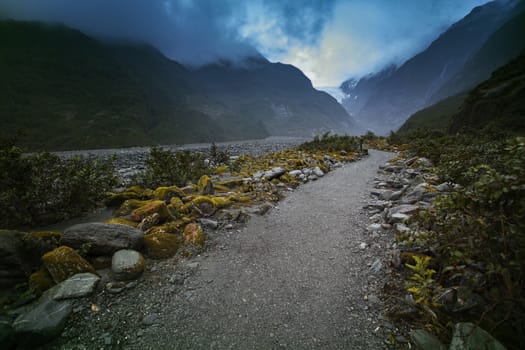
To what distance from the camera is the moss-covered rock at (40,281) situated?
8.37 ft

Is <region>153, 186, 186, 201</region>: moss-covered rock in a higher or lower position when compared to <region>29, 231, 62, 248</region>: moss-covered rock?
higher

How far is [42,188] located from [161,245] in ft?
12.4

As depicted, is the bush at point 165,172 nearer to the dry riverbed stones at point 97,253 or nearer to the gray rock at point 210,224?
the dry riverbed stones at point 97,253

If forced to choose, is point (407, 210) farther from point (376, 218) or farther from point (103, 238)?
point (103, 238)

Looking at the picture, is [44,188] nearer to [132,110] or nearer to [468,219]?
[468,219]

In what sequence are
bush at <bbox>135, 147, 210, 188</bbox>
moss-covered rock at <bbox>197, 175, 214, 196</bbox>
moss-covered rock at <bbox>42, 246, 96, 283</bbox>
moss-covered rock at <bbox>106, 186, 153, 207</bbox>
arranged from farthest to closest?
bush at <bbox>135, 147, 210, 188</bbox>
moss-covered rock at <bbox>197, 175, 214, 196</bbox>
moss-covered rock at <bbox>106, 186, 153, 207</bbox>
moss-covered rock at <bbox>42, 246, 96, 283</bbox>

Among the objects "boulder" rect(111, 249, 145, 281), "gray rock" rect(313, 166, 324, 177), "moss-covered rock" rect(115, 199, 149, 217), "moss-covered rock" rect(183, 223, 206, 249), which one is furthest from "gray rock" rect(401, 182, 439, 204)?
"moss-covered rock" rect(115, 199, 149, 217)

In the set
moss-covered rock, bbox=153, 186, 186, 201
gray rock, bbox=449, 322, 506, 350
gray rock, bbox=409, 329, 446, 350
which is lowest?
gray rock, bbox=409, 329, 446, 350

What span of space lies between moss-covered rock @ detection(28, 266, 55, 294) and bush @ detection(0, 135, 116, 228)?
257 cm

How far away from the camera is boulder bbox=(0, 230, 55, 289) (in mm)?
2604

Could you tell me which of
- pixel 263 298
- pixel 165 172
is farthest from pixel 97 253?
pixel 165 172

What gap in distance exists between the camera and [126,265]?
289 centimetres

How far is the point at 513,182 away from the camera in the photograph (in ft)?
4.90

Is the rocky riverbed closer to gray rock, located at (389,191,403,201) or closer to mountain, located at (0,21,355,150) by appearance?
gray rock, located at (389,191,403,201)
